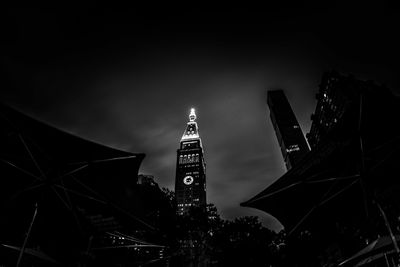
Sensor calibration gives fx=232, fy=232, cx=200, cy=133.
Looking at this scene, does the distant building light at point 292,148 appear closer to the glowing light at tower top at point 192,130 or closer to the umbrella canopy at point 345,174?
the glowing light at tower top at point 192,130

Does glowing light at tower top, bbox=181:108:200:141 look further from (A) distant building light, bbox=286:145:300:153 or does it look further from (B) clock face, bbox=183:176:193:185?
(A) distant building light, bbox=286:145:300:153

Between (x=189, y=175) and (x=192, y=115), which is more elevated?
(x=192, y=115)

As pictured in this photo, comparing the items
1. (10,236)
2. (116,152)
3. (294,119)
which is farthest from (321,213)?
(294,119)

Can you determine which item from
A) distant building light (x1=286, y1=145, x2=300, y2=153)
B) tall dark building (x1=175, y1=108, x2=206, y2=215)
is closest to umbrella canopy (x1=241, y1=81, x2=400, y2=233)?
distant building light (x1=286, y1=145, x2=300, y2=153)

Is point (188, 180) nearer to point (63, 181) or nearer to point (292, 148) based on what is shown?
point (292, 148)

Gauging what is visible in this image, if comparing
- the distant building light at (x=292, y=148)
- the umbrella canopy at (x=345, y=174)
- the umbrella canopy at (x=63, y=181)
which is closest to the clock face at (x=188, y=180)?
the distant building light at (x=292, y=148)

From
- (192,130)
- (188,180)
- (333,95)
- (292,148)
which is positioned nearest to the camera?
(333,95)

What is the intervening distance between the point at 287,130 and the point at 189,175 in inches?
2879

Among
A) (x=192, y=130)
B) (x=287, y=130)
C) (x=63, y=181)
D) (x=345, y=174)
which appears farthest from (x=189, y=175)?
(x=345, y=174)

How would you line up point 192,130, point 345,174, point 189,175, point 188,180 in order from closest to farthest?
point 345,174, point 188,180, point 189,175, point 192,130

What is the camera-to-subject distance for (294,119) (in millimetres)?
127875

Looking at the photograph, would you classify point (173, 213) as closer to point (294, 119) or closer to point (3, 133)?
point (3, 133)

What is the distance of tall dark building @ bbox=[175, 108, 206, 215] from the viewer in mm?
153125

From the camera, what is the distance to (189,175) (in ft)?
532
